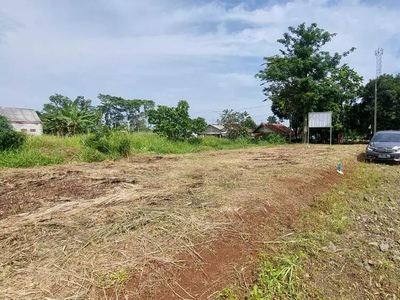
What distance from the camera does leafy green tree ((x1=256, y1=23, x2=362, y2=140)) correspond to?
20.7 metres

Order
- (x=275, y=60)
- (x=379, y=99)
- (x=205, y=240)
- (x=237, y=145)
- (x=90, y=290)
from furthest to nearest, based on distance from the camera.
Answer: (x=379, y=99)
(x=275, y=60)
(x=237, y=145)
(x=205, y=240)
(x=90, y=290)

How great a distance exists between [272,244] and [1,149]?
1158 centimetres

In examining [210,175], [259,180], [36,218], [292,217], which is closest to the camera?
[36,218]

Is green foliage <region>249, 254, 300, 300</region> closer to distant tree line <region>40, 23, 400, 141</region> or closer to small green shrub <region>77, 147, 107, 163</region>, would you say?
small green shrub <region>77, 147, 107, 163</region>

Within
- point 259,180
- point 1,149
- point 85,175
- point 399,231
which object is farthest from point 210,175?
point 1,149

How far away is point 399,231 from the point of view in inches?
140

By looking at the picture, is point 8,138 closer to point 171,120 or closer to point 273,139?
point 171,120

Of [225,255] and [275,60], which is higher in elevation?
[275,60]

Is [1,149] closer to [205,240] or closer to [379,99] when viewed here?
[205,240]

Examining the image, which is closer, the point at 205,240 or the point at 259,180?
the point at 205,240

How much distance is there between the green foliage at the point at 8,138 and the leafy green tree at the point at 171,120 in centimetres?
864

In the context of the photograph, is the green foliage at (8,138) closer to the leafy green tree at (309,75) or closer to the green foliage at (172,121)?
the green foliage at (172,121)

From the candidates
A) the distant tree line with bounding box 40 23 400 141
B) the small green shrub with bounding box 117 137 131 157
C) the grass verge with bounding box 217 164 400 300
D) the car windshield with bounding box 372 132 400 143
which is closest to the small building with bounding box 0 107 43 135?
the distant tree line with bounding box 40 23 400 141

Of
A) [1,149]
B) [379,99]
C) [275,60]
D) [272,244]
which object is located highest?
[275,60]
